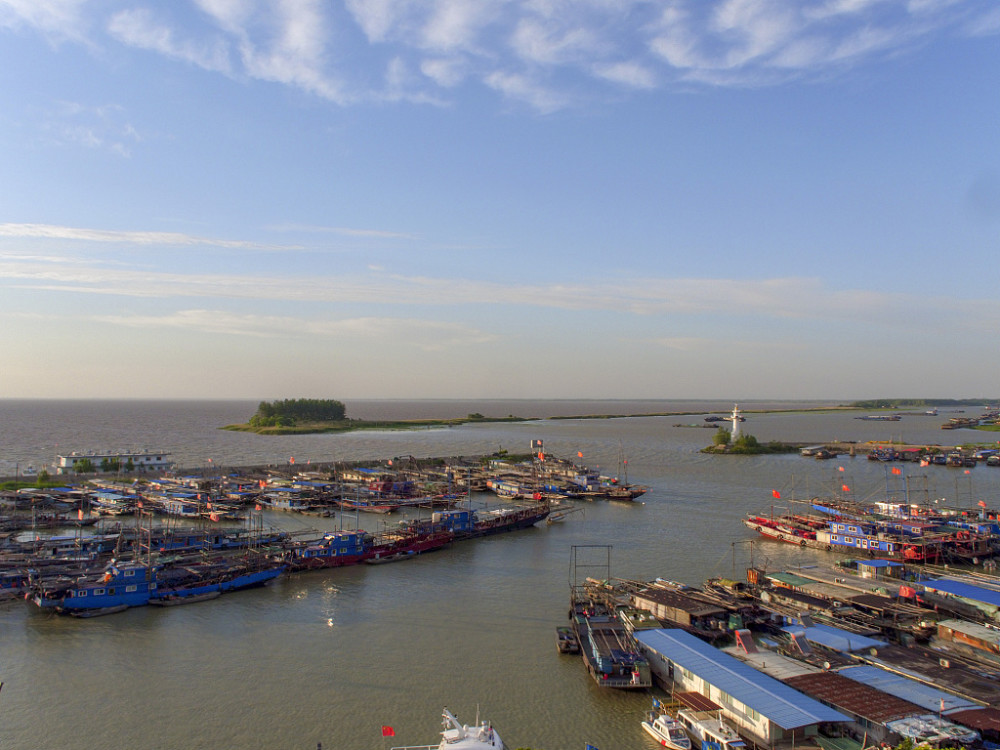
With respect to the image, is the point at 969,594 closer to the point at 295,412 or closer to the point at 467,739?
the point at 467,739

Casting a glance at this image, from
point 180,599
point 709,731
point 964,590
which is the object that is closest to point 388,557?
point 180,599

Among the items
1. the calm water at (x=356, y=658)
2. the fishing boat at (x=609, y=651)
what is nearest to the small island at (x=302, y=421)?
the calm water at (x=356, y=658)

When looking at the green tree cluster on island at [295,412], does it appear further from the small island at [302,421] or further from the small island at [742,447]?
the small island at [742,447]

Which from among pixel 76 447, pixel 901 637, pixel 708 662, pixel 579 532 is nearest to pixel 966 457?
pixel 579 532

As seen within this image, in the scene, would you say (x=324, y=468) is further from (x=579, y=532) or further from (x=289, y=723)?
(x=289, y=723)

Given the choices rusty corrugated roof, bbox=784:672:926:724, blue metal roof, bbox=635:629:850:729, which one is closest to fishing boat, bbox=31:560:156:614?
blue metal roof, bbox=635:629:850:729

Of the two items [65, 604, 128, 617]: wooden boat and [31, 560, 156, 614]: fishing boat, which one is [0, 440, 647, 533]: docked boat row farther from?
[65, 604, 128, 617]: wooden boat

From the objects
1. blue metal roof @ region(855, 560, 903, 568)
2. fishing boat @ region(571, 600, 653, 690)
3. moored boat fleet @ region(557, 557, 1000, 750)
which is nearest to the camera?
moored boat fleet @ region(557, 557, 1000, 750)
